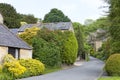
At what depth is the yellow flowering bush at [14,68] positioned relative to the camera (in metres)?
26.8

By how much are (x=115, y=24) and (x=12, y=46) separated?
12.5 m

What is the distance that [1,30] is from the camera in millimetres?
32906

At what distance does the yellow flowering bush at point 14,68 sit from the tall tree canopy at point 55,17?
245 ft

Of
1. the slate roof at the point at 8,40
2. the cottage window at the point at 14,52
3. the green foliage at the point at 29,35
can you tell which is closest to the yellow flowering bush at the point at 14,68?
the slate roof at the point at 8,40

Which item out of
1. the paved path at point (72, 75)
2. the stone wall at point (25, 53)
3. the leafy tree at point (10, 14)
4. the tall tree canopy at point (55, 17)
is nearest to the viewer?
the paved path at point (72, 75)

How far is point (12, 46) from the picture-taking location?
3077 centimetres

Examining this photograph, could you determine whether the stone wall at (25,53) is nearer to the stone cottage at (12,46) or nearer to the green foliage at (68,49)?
the stone cottage at (12,46)

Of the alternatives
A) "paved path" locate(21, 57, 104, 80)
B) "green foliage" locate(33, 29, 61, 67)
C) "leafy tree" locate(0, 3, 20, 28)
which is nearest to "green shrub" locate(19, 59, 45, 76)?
"paved path" locate(21, 57, 104, 80)

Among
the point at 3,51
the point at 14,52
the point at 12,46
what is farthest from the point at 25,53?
the point at 3,51

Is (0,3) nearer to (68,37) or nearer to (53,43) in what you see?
(68,37)

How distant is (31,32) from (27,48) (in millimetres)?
10225

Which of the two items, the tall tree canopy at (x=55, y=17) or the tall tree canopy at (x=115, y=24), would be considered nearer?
the tall tree canopy at (x=115, y=24)

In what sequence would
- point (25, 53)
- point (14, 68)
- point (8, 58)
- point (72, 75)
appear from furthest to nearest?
point (25, 53), point (72, 75), point (8, 58), point (14, 68)

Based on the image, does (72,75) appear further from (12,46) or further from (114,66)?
(12,46)
